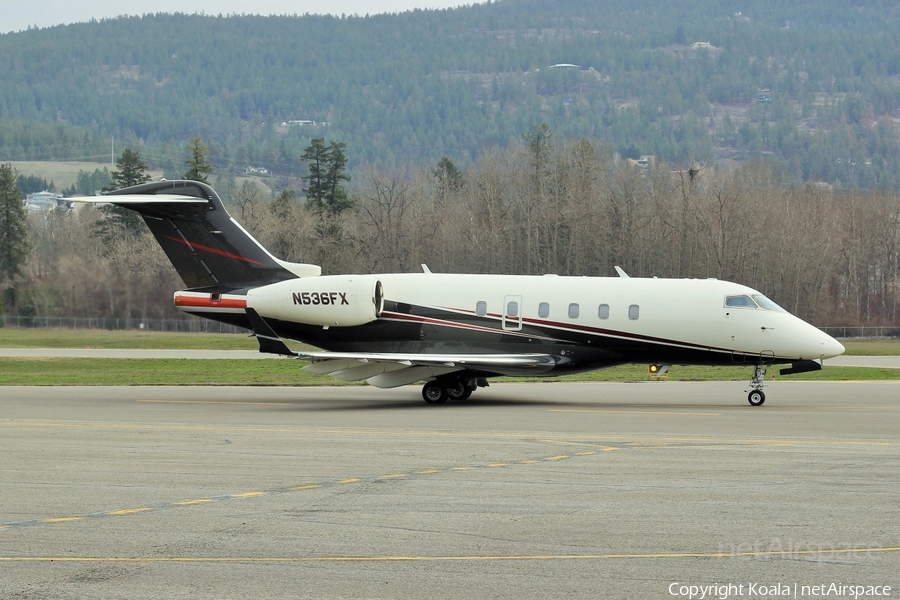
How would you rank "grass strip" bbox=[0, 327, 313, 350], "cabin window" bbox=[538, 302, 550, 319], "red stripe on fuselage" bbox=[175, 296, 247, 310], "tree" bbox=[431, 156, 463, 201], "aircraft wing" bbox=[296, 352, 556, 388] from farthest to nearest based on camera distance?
"tree" bbox=[431, 156, 463, 201] < "grass strip" bbox=[0, 327, 313, 350] < "red stripe on fuselage" bbox=[175, 296, 247, 310] < "cabin window" bbox=[538, 302, 550, 319] < "aircraft wing" bbox=[296, 352, 556, 388]

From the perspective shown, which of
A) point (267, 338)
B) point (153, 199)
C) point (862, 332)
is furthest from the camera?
point (862, 332)

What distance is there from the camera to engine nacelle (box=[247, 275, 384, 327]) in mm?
26203

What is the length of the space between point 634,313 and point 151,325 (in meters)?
43.1

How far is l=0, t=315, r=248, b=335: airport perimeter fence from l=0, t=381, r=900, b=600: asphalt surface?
132ft

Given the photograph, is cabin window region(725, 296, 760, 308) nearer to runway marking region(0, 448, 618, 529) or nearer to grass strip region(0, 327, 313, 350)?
runway marking region(0, 448, 618, 529)

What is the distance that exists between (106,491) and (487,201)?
7235 cm

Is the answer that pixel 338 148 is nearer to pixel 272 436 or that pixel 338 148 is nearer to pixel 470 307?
pixel 470 307

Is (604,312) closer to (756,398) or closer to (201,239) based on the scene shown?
(756,398)

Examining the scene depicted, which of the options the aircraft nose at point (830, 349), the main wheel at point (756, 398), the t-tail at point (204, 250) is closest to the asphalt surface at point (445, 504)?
the aircraft nose at point (830, 349)

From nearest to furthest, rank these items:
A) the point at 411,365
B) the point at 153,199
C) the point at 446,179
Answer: the point at 411,365 → the point at 153,199 → the point at 446,179

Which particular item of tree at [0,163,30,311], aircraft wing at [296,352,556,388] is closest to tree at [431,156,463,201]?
tree at [0,163,30,311]

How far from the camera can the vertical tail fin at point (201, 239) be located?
1073 inches

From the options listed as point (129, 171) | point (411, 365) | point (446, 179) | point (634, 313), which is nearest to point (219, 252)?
point (411, 365)

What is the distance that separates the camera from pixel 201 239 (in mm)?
27312
